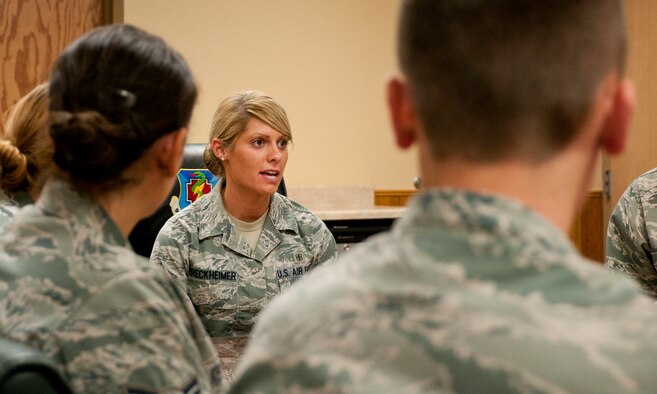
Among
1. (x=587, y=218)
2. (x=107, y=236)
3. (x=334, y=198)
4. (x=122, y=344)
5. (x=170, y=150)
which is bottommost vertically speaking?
(x=587, y=218)

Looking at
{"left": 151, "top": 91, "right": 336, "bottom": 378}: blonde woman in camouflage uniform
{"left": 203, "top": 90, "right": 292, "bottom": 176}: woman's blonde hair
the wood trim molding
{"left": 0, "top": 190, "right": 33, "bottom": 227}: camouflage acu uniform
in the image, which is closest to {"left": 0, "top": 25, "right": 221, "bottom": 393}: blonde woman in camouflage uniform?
{"left": 0, "top": 190, "right": 33, "bottom": 227}: camouflage acu uniform

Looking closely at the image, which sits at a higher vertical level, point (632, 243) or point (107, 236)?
point (107, 236)

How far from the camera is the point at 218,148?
290cm

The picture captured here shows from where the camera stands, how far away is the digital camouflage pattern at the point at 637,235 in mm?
2186

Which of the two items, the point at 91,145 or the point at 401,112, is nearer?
the point at 401,112

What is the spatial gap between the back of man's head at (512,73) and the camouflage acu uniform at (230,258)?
77.4 inches

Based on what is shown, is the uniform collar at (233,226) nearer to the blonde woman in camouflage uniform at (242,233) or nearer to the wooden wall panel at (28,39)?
the blonde woman in camouflage uniform at (242,233)

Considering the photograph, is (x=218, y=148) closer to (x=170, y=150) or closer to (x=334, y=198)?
(x=170, y=150)

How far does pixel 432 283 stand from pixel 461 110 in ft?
0.49

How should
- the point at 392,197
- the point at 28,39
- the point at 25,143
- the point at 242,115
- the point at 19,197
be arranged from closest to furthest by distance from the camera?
the point at 25,143 → the point at 19,197 → the point at 242,115 → the point at 28,39 → the point at 392,197

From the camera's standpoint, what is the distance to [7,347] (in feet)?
2.92

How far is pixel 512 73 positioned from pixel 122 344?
59 centimetres

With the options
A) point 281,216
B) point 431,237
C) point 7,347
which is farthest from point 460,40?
point 281,216

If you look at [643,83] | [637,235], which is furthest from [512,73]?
[643,83]
